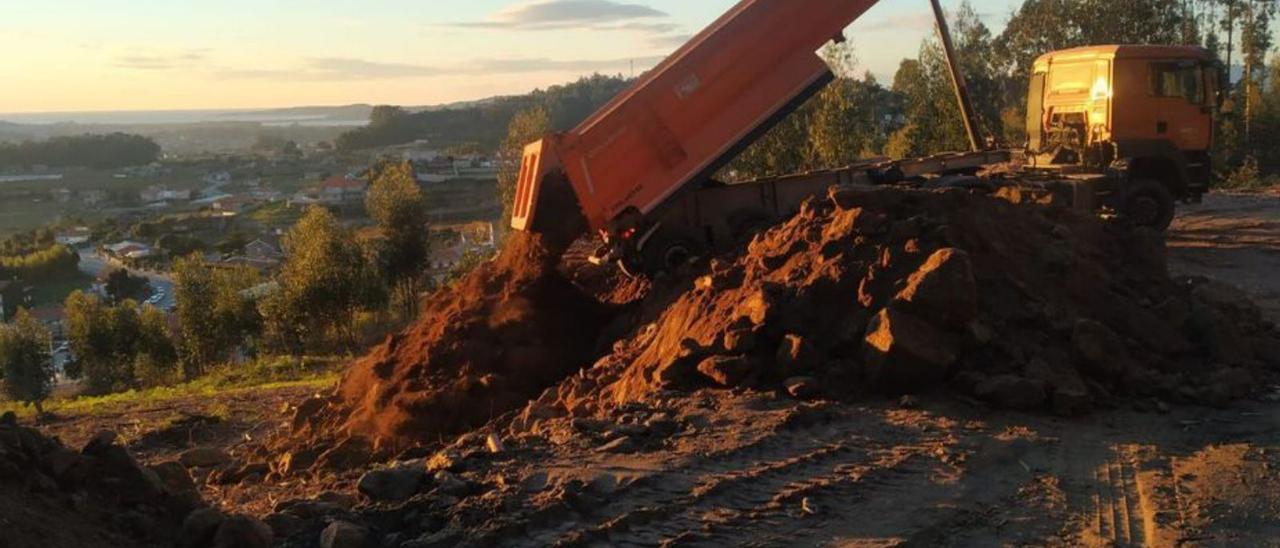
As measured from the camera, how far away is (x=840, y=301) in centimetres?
834

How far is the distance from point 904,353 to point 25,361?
28.6 metres

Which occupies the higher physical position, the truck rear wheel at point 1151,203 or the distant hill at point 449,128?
the distant hill at point 449,128

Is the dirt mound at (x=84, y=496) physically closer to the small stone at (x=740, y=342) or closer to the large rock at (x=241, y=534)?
the large rock at (x=241, y=534)

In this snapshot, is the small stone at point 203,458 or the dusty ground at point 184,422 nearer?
the small stone at point 203,458

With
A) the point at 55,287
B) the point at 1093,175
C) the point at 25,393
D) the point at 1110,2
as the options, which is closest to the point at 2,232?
the point at 55,287

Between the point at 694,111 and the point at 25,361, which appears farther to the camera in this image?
the point at 25,361

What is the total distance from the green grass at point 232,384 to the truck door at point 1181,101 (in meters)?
14.6

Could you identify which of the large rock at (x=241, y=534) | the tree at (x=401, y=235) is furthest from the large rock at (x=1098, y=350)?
the tree at (x=401, y=235)

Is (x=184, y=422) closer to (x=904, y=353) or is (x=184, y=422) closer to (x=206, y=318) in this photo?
(x=904, y=353)

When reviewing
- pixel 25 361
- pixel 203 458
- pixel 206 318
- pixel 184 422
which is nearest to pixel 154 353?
pixel 206 318

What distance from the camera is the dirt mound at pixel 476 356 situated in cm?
977

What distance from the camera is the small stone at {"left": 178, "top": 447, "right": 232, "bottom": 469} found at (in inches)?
410

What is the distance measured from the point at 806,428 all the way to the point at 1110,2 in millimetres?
39687

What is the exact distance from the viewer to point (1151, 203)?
16.5 meters
